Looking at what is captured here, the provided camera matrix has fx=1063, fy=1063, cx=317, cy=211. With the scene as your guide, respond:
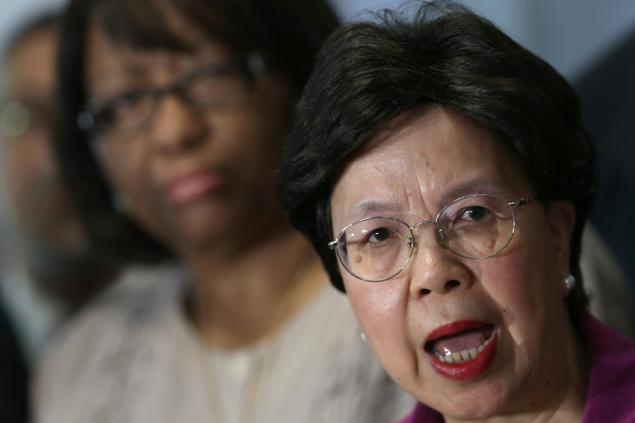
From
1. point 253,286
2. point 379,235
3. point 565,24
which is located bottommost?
point 565,24

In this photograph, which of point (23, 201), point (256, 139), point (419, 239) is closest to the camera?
point (419, 239)

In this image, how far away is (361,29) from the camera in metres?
1.02

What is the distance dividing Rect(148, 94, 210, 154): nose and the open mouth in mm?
747

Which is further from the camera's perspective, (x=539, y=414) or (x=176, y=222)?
(x=176, y=222)

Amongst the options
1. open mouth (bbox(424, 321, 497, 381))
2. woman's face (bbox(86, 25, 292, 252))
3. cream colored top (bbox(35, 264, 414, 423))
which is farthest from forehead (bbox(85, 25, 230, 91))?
open mouth (bbox(424, 321, 497, 381))

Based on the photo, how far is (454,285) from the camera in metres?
0.95

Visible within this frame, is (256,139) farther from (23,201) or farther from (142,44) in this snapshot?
(23,201)

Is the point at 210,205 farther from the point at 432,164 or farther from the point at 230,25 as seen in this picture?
the point at 432,164

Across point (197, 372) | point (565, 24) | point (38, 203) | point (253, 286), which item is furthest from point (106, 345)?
point (565, 24)

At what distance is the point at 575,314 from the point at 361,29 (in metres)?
0.37

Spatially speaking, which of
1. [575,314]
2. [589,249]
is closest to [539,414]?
[575,314]

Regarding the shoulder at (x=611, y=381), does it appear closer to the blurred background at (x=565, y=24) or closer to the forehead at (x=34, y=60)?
the blurred background at (x=565, y=24)

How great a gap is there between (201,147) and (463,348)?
77 cm

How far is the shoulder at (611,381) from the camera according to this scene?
98 centimetres
